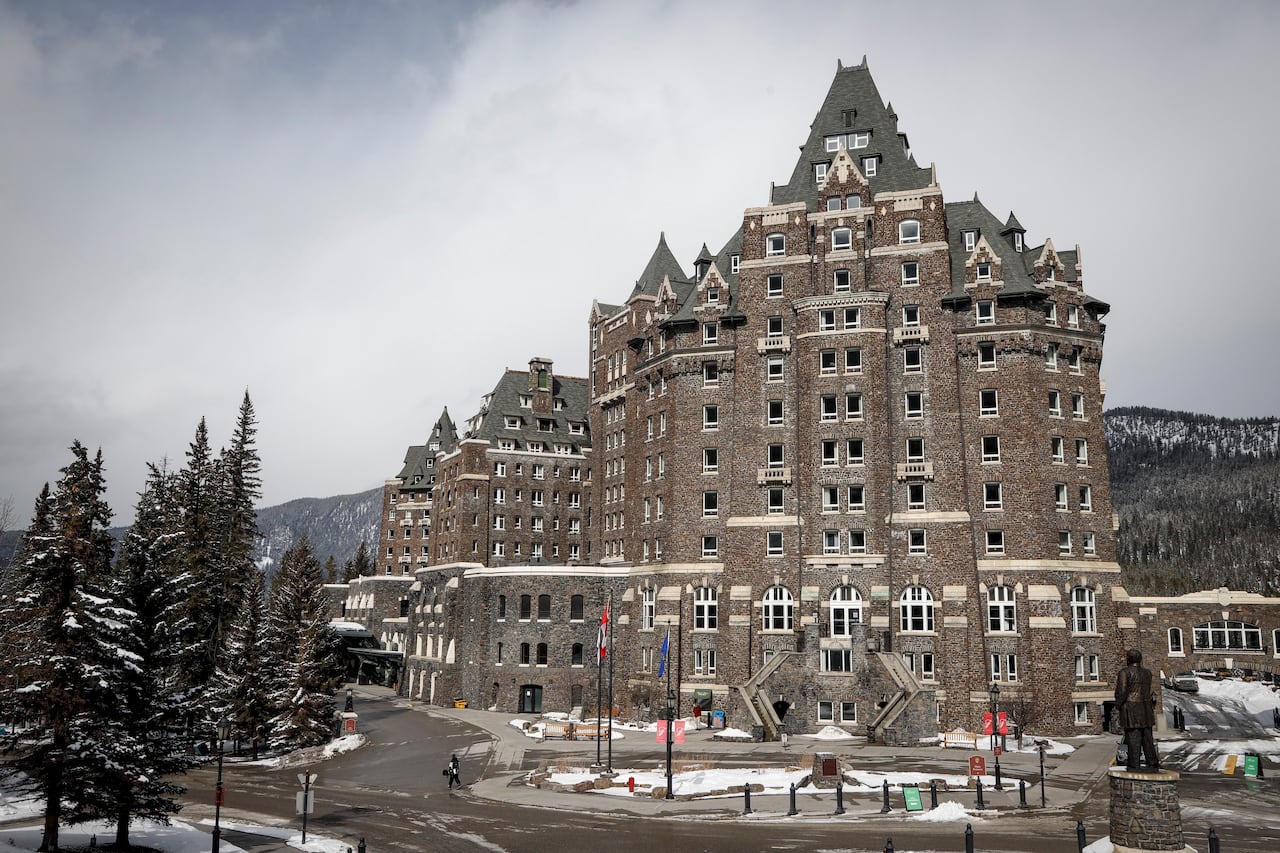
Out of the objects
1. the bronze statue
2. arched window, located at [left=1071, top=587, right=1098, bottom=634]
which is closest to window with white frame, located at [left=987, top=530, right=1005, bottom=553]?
arched window, located at [left=1071, top=587, right=1098, bottom=634]

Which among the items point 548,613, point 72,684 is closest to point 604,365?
point 548,613

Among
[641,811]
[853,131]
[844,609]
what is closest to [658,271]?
[853,131]

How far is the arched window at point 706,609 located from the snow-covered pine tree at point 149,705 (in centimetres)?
3622

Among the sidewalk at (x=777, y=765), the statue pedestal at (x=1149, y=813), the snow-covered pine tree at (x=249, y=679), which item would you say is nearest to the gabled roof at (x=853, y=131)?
the sidewalk at (x=777, y=765)

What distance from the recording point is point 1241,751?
48031 millimetres

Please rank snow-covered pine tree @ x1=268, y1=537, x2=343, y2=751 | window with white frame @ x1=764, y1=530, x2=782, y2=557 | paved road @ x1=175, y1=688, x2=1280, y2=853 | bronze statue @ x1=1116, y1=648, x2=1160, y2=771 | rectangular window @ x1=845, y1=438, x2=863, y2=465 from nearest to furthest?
1. bronze statue @ x1=1116, y1=648, x2=1160, y2=771
2. paved road @ x1=175, y1=688, x2=1280, y2=853
3. snow-covered pine tree @ x1=268, y1=537, x2=343, y2=751
4. rectangular window @ x1=845, y1=438, x2=863, y2=465
5. window with white frame @ x1=764, y1=530, x2=782, y2=557

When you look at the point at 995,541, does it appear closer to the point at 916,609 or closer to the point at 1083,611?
the point at 916,609

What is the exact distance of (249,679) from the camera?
61062 mm

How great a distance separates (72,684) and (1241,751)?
53.0m

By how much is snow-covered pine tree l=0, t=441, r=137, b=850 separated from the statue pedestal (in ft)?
90.4

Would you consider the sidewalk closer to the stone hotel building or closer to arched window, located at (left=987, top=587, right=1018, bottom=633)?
the stone hotel building

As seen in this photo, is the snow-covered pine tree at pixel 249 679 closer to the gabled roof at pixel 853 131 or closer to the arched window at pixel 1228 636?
the gabled roof at pixel 853 131

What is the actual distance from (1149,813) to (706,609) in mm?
42682

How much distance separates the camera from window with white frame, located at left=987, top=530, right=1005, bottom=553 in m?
57.7
